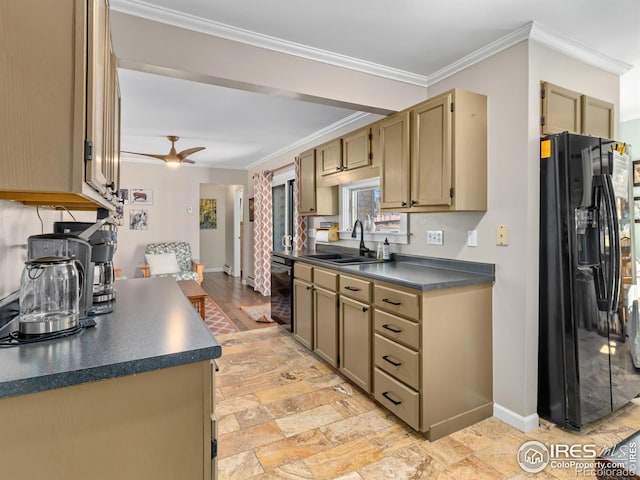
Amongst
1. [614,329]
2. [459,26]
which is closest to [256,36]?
[459,26]

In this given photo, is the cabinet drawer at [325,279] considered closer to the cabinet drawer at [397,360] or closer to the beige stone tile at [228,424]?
the cabinet drawer at [397,360]

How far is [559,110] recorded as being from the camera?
2.27 metres

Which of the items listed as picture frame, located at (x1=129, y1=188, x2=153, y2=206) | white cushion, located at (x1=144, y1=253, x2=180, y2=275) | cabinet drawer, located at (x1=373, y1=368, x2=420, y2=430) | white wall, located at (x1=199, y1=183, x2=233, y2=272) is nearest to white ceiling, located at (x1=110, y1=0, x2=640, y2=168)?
cabinet drawer, located at (x1=373, y1=368, x2=420, y2=430)

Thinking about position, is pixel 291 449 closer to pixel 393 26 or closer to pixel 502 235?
pixel 502 235

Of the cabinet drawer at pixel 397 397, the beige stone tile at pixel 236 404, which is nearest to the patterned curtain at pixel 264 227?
the beige stone tile at pixel 236 404

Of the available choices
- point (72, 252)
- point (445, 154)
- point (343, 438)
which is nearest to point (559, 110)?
point (445, 154)

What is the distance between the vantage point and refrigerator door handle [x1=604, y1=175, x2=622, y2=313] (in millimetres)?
2162

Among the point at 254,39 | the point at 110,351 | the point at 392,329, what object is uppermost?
the point at 254,39

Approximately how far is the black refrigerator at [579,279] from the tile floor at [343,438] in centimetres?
22

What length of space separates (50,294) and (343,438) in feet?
5.56

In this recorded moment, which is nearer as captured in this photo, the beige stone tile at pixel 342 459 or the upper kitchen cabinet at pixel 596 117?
the beige stone tile at pixel 342 459

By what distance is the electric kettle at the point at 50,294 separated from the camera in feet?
3.77

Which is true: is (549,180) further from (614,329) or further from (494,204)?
(614,329)

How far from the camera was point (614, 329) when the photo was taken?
7.35 ft
